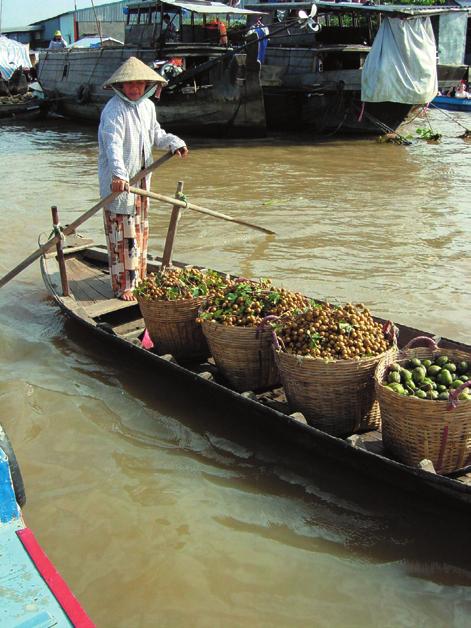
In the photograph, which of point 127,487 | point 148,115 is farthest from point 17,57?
point 127,487

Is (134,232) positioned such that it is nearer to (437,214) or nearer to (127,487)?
(127,487)

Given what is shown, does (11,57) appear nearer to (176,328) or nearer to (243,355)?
(176,328)

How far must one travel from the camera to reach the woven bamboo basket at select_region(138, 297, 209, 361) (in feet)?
13.9

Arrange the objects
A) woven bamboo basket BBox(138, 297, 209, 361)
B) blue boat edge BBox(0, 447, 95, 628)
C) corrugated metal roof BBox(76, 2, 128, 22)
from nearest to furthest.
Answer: blue boat edge BBox(0, 447, 95, 628), woven bamboo basket BBox(138, 297, 209, 361), corrugated metal roof BBox(76, 2, 128, 22)

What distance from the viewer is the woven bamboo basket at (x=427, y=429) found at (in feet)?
9.57

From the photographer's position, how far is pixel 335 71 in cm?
1465

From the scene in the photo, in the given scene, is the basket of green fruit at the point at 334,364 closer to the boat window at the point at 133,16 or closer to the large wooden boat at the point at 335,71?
the large wooden boat at the point at 335,71

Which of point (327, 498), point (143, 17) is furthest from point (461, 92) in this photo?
point (327, 498)

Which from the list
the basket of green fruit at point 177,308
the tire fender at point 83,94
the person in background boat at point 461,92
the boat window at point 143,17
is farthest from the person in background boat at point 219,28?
the basket of green fruit at point 177,308

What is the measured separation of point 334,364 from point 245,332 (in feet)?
2.07

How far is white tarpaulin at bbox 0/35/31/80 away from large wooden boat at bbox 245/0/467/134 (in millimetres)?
13012

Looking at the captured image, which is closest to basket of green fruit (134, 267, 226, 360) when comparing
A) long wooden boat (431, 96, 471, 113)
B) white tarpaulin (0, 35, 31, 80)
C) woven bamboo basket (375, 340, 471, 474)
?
woven bamboo basket (375, 340, 471, 474)

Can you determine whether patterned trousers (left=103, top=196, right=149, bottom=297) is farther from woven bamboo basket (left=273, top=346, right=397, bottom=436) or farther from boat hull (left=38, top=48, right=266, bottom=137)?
boat hull (left=38, top=48, right=266, bottom=137)

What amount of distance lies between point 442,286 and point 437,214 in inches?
114
